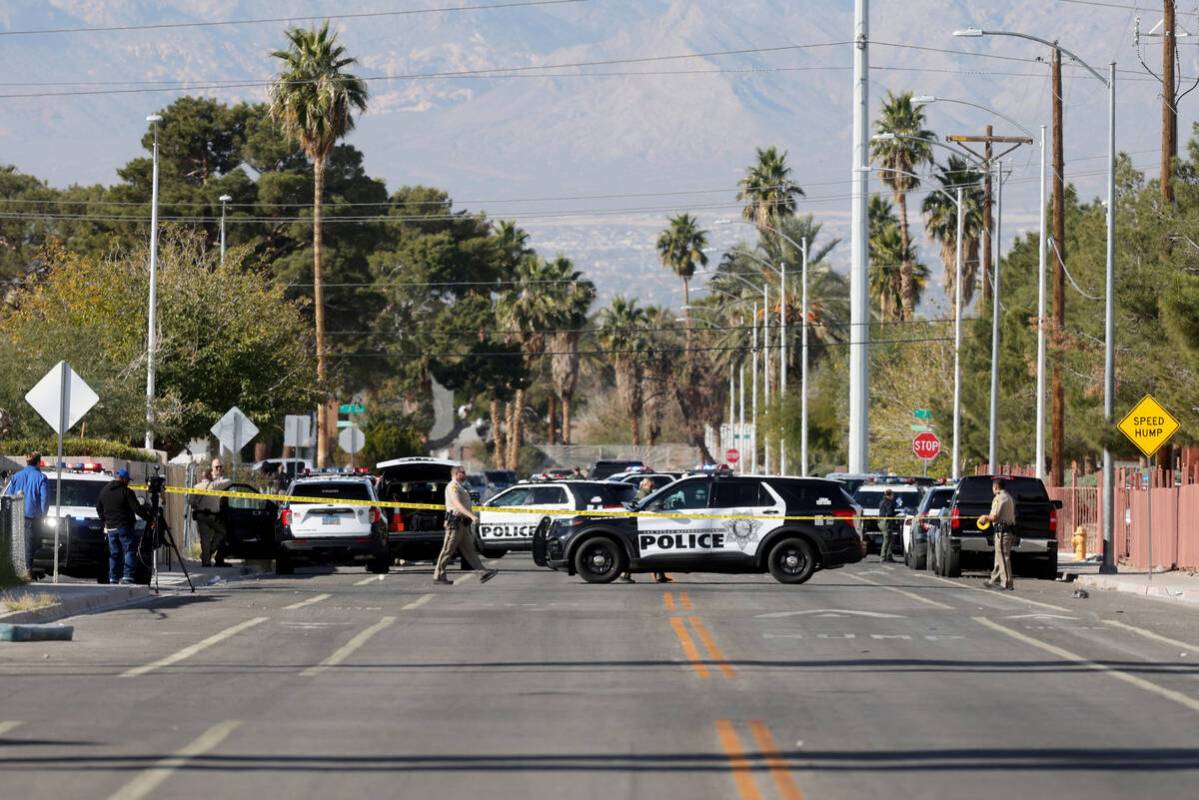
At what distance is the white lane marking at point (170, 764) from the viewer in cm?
1044

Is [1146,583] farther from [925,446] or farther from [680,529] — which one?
[925,446]

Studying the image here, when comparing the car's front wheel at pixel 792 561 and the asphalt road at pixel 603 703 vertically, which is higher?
the car's front wheel at pixel 792 561

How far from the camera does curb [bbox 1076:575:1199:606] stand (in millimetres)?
29656

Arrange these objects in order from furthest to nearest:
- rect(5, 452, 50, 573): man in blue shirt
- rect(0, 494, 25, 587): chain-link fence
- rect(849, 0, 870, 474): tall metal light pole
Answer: rect(849, 0, 870, 474): tall metal light pole, rect(5, 452, 50, 573): man in blue shirt, rect(0, 494, 25, 587): chain-link fence

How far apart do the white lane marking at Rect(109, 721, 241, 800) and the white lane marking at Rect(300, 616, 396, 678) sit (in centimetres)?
368

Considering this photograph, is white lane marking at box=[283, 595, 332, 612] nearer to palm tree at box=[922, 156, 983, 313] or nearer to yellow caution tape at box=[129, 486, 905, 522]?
yellow caution tape at box=[129, 486, 905, 522]

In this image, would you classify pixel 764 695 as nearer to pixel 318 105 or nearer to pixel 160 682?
pixel 160 682

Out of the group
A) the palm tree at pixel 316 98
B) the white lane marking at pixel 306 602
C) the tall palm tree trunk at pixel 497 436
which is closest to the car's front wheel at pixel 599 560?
the white lane marking at pixel 306 602

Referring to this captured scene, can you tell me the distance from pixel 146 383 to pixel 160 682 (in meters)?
36.0

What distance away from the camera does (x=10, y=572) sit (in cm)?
2548

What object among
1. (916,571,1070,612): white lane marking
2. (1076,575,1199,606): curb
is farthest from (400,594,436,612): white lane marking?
(1076,575,1199,606): curb

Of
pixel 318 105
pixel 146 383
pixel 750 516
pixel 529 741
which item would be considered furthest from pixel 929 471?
pixel 529 741

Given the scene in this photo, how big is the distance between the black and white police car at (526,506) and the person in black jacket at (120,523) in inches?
527

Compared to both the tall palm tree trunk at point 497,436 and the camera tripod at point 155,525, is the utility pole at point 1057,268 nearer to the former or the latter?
the camera tripod at point 155,525
